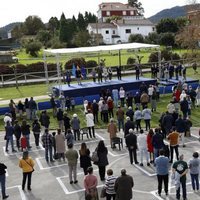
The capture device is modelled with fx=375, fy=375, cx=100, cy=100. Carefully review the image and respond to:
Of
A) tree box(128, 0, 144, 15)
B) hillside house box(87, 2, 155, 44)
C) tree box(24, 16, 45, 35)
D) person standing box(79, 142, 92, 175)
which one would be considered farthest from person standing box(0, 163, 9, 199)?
tree box(128, 0, 144, 15)

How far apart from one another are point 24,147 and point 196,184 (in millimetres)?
8212

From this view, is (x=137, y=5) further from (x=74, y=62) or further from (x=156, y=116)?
(x=156, y=116)

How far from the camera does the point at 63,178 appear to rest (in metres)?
14.2

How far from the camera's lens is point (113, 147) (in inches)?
683

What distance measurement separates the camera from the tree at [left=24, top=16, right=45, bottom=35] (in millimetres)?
108244

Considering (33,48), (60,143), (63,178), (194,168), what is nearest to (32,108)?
(60,143)

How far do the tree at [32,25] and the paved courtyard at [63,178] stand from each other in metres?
94.6

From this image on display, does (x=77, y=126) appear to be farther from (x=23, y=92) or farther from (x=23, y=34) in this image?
(x=23, y=34)

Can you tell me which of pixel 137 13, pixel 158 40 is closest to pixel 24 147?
pixel 158 40

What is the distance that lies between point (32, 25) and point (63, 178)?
9885cm

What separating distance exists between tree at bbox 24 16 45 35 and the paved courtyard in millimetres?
94646

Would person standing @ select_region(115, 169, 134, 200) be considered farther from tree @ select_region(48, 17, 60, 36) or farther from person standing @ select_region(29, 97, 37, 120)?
tree @ select_region(48, 17, 60, 36)

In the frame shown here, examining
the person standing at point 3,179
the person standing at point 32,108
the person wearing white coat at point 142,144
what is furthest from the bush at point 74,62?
the person standing at point 3,179

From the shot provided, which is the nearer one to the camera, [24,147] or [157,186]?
[157,186]
